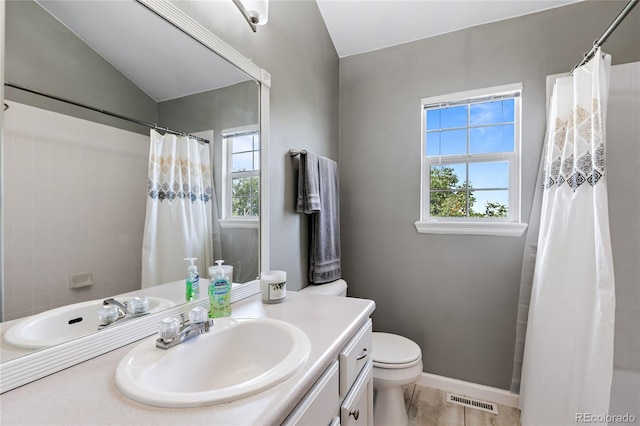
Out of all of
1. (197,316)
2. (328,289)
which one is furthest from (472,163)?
(197,316)

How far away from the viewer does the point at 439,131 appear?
2102mm

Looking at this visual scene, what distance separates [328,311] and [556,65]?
6.59 ft

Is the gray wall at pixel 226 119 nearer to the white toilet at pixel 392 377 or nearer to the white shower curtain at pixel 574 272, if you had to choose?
the white toilet at pixel 392 377

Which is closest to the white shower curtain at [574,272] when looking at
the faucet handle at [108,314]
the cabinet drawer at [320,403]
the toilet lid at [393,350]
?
the toilet lid at [393,350]

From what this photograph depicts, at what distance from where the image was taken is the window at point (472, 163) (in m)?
1.92

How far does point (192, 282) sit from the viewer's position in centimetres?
104

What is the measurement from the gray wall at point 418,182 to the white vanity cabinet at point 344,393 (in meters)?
1.03

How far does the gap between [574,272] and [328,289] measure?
1286 mm

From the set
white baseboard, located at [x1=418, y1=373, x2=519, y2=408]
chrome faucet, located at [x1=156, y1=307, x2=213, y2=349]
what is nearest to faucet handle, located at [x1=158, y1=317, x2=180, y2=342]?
chrome faucet, located at [x1=156, y1=307, x2=213, y2=349]

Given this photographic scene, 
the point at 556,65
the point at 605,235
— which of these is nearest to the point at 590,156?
the point at 605,235

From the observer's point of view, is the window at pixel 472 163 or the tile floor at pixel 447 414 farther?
the window at pixel 472 163

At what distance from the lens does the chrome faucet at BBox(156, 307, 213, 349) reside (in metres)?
0.76

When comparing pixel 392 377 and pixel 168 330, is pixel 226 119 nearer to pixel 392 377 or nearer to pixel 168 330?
pixel 168 330

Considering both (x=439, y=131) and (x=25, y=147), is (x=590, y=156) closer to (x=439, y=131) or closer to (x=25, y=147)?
(x=439, y=131)
